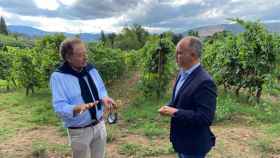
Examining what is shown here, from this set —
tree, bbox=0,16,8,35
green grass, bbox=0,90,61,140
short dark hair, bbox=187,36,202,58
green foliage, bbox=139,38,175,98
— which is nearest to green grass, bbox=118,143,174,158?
green grass, bbox=0,90,61,140

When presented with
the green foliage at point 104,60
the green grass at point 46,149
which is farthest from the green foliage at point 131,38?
the green grass at point 46,149

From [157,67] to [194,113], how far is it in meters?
6.03

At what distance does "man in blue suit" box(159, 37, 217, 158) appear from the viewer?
2652 mm

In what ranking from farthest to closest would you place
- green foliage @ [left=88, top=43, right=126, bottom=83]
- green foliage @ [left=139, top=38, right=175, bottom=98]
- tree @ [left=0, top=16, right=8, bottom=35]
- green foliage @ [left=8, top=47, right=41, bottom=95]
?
tree @ [left=0, top=16, right=8, bottom=35] < green foliage @ [left=8, top=47, right=41, bottom=95] < green foliage @ [left=88, top=43, right=126, bottom=83] < green foliage @ [left=139, top=38, right=175, bottom=98]

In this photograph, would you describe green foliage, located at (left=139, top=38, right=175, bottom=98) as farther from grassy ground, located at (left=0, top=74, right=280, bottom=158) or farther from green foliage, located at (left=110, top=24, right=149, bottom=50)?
green foliage, located at (left=110, top=24, right=149, bottom=50)

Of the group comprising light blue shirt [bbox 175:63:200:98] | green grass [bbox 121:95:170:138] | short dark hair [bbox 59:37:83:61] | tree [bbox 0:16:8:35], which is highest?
tree [bbox 0:16:8:35]

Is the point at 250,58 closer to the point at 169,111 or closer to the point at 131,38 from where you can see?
the point at 169,111

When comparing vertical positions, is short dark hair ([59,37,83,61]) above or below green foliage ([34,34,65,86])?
above

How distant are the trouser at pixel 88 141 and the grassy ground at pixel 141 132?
1.63 meters

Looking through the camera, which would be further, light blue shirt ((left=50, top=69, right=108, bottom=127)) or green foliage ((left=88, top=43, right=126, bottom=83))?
green foliage ((left=88, top=43, right=126, bottom=83))

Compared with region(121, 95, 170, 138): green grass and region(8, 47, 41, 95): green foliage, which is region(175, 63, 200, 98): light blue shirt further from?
region(8, 47, 41, 95): green foliage

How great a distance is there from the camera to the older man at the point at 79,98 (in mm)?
3008

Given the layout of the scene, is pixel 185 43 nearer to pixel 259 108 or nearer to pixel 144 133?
pixel 144 133

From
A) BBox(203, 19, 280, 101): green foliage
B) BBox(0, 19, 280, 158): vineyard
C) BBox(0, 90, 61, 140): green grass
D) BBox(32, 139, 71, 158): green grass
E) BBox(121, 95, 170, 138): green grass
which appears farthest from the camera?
BBox(203, 19, 280, 101): green foliage
